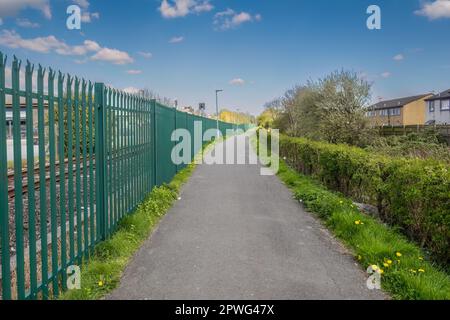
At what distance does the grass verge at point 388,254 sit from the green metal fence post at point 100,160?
141 inches

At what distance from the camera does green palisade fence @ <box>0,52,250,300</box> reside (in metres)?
3.19

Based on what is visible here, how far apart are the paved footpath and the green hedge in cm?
115

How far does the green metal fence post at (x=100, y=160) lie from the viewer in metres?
5.25

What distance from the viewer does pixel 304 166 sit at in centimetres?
1356

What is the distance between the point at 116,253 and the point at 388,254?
3565 millimetres

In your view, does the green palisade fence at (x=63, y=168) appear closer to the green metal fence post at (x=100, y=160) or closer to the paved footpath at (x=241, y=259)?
the green metal fence post at (x=100, y=160)

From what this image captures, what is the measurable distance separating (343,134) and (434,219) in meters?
12.1

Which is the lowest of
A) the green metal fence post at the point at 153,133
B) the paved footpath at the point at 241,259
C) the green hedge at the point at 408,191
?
the paved footpath at the point at 241,259

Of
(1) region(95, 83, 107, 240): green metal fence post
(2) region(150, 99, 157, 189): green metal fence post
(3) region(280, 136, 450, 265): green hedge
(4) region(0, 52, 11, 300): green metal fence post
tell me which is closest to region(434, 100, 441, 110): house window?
(3) region(280, 136, 450, 265): green hedge

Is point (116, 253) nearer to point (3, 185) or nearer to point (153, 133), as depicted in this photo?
point (3, 185)

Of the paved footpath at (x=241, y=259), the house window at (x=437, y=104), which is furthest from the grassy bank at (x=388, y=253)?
the house window at (x=437, y=104)

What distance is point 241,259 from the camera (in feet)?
16.2

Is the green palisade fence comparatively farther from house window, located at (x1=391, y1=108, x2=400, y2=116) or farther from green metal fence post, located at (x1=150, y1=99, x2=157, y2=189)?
house window, located at (x1=391, y1=108, x2=400, y2=116)

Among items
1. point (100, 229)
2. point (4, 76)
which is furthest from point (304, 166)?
point (4, 76)
